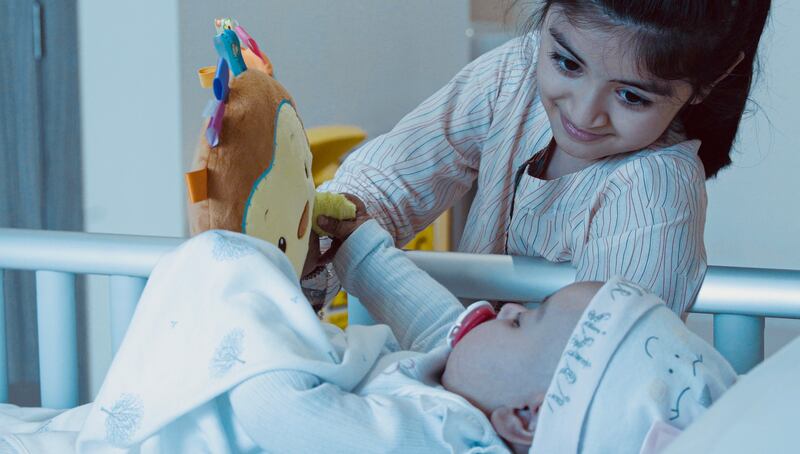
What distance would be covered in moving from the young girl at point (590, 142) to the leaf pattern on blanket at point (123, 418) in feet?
1.11

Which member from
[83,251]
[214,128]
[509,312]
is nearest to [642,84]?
[509,312]

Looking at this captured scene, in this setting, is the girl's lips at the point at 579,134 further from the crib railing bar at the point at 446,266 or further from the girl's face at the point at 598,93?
the crib railing bar at the point at 446,266

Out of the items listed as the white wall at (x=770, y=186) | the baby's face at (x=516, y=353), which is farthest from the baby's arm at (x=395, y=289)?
the white wall at (x=770, y=186)

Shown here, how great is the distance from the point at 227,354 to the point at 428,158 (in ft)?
1.26

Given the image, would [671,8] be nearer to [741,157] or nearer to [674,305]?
[674,305]

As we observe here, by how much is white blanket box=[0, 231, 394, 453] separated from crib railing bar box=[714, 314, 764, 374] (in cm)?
25

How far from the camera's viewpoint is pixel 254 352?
1.83 feet

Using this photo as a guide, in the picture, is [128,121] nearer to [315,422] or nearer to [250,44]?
[250,44]

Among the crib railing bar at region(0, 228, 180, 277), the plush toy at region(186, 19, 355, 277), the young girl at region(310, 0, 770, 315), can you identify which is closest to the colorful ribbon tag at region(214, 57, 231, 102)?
the plush toy at region(186, 19, 355, 277)

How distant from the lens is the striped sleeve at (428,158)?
0.88m

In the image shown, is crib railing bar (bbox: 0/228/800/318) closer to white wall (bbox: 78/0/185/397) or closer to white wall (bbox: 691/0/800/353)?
white wall (bbox: 78/0/185/397)

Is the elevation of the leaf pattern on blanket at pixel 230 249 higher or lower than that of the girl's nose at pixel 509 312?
higher

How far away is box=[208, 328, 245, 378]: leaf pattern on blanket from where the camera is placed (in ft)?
1.83

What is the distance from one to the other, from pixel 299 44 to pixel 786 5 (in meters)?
1.04
